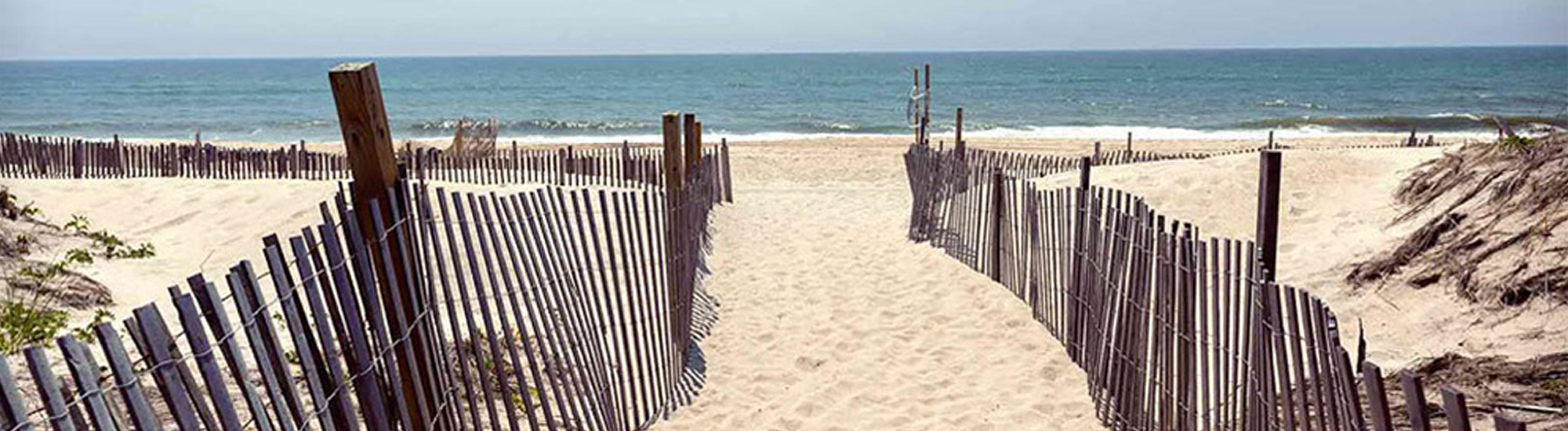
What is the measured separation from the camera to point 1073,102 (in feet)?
204

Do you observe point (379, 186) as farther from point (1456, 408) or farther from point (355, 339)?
point (1456, 408)

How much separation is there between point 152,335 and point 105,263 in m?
8.01

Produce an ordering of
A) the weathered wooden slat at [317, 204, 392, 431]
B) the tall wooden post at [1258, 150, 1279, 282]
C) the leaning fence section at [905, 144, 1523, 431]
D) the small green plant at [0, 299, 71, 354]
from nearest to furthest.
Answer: the weathered wooden slat at [317, 204, 392, 431]
the leaning fence section at [905, 144, 1523, 431]
the tall wooden post at [1258, 150, 1279, 282]
the small green plant at [0, 299, 71, 354]

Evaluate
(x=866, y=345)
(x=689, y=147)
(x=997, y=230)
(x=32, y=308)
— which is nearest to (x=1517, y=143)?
(x=997, y=230)

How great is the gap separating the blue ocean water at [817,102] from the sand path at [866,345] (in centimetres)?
2456

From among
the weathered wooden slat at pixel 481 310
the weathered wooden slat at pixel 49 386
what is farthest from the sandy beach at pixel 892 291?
the weathered wooden slat at pixel 49 386

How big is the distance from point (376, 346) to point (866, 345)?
4.53 metres

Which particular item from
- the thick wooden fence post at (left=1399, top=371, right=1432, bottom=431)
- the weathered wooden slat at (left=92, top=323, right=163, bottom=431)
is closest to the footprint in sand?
the thick wooden fence post at (left=1399, top=371, right=1432, bottom=431)

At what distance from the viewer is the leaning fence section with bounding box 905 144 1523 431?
3082mm

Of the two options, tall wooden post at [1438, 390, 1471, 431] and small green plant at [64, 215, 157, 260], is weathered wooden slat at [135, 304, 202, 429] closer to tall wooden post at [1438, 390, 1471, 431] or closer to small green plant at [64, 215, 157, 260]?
tall wooden post at [1438, 390, 1471, 431]

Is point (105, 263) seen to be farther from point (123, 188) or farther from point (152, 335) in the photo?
point (152, 335)

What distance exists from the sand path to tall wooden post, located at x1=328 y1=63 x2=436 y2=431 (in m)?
2.56

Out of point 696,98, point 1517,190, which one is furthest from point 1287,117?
Answer: point 1517,190

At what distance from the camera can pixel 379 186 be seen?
10.2 ft
